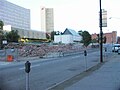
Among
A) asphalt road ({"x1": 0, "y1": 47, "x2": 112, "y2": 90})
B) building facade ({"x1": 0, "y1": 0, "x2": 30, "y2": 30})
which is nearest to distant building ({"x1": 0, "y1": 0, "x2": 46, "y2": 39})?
building facade ({"x1": 0, "y1": 0, "x2": 30, "y2": 30})

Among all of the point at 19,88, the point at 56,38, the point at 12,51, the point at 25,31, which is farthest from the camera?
the point at 25,31

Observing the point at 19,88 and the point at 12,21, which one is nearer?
the point at 19,88

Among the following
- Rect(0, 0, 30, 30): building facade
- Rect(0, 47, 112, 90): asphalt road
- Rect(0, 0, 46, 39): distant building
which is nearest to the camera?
Rect(0, 47, 112, 90): asphalt road

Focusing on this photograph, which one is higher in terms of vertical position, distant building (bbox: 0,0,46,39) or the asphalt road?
distant building (bbox: 0,0,46,39)

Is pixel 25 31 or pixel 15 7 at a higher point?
pixel 15 7

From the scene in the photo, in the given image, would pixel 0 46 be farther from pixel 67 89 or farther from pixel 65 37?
pixel 67 89

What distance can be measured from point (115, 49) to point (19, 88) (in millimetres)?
62905

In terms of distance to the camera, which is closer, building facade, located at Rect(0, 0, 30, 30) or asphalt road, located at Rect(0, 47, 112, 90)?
asphalt road, located at Rect(0, 47, 112, 90)

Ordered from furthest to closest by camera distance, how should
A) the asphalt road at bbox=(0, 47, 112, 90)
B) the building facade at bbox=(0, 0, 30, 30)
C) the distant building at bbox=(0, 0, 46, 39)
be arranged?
the building facade at bbox=(0, 0, 30, 30), the distant building at bbox=(0, 0, 46, 39), the asphalt road at bbox=(0, 47, 112, 90)

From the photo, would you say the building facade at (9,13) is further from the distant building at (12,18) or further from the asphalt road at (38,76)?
the asphalt road at (38,76)

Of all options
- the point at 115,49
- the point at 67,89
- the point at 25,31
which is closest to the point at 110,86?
the point at 67,89

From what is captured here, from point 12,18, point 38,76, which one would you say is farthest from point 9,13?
point 38,76

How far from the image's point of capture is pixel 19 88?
1486 centimetres

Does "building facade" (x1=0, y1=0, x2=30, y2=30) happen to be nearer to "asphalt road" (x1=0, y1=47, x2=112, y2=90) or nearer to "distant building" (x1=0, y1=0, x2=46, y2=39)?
"distant building" (x1=0, y1=0, x2=46, y2=39)
